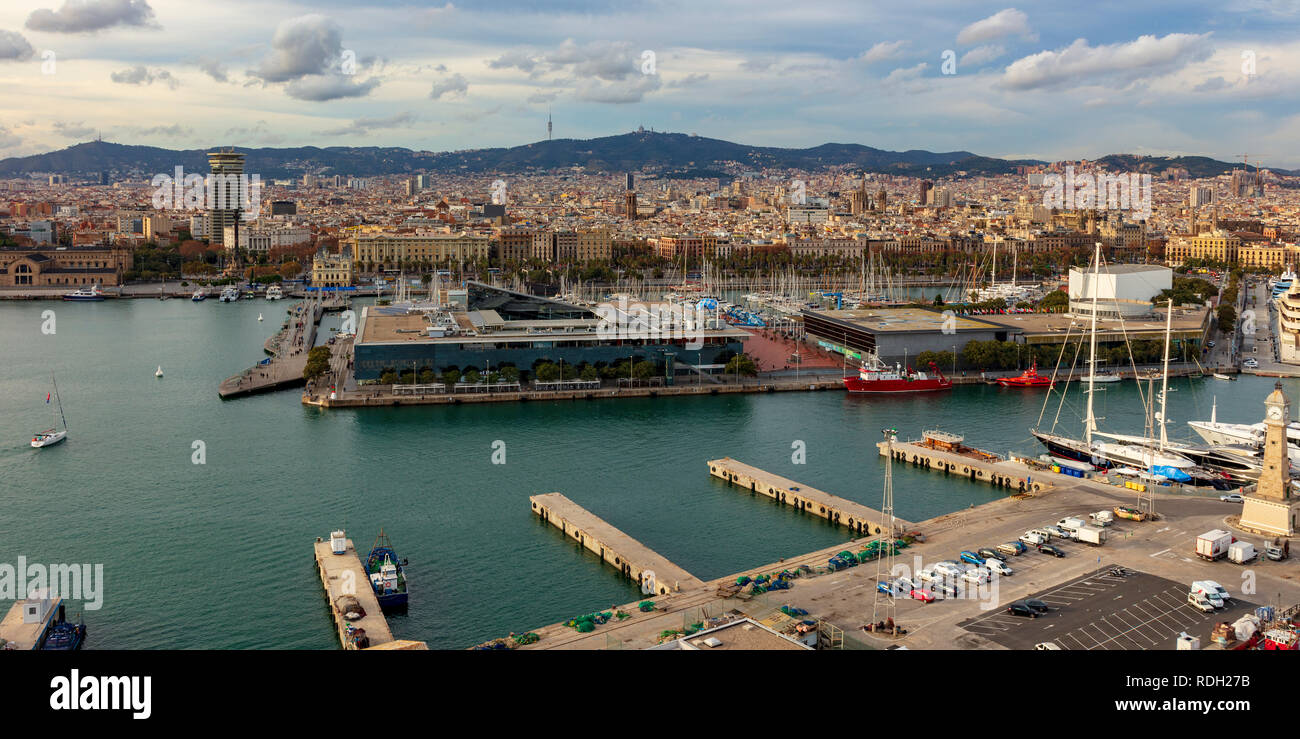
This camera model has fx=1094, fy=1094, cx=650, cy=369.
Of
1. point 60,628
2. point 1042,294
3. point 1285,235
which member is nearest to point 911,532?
point 60,628

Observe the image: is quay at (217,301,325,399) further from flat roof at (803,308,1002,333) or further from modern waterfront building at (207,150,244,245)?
modern waterfront building at (207,150,244,245)

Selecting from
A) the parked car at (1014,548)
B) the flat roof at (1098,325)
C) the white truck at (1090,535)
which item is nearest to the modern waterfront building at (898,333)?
the flat roof at (1098,325)

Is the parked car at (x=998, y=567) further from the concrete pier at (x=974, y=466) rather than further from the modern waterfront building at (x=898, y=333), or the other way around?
the modern waterfront building at (x=898, y=333)

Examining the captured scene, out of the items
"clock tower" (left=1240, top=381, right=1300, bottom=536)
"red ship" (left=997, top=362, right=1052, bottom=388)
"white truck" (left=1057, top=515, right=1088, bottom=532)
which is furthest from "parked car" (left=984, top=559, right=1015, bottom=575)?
"red ship" (left=997, top=362, right=1052, bottom=388)

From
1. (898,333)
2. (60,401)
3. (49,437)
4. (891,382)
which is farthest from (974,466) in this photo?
(60,401)

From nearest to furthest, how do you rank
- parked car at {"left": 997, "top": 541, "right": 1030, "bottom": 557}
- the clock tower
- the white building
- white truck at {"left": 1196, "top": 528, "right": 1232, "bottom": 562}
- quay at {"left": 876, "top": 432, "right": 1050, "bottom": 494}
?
white truck at {"left": 1196, "top": 528, "right": 1232, "bottom": 562} < parked car at {"left": 997, "top": 541, "right": 1030, "bottom": 557} < the clock tower < quay at {"left": 876, "top": 432, "right": 1050, "bottom": 494} < the white building
